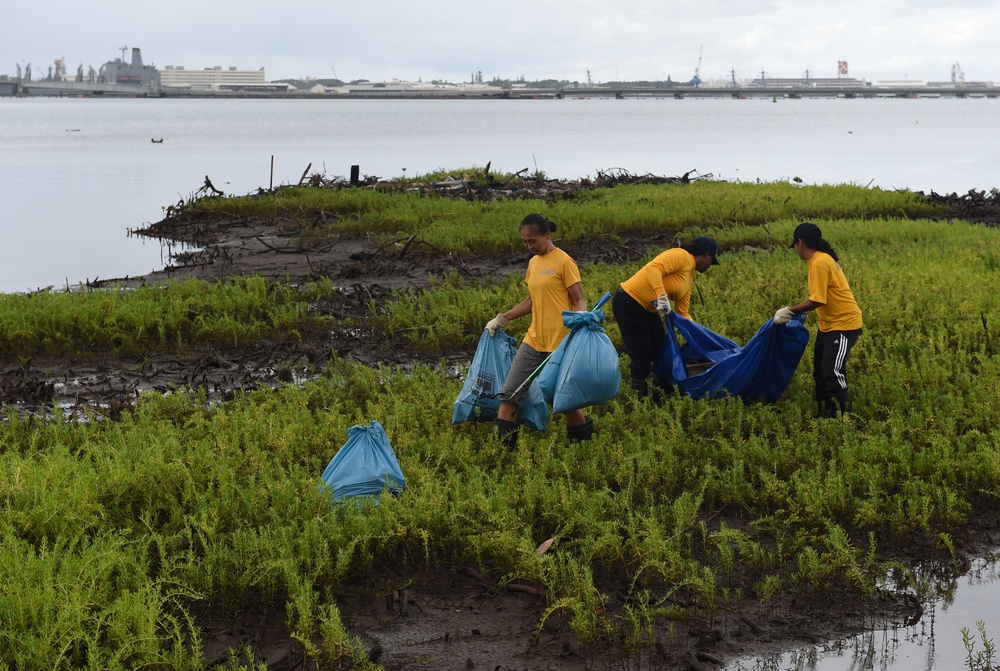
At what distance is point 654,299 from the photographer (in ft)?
25.9

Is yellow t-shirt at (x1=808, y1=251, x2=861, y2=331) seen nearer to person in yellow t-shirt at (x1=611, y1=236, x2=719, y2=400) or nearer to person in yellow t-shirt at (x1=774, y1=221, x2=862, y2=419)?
person in yellow t-shirt at (x1=774, y1=221, x2=862, y2=419)

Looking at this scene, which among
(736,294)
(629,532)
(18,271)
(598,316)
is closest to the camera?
(629,532)

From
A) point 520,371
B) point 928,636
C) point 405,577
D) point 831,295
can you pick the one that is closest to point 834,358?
point 831,295

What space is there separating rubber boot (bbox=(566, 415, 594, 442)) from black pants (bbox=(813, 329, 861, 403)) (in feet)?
6.26

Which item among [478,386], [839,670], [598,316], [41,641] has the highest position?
[598,316]

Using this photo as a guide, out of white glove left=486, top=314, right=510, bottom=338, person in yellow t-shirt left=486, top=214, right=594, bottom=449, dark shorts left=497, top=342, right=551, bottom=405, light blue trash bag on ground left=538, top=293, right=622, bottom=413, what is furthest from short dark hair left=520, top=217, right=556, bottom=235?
dark shorts left=497, top=342, right=551, bottom=405

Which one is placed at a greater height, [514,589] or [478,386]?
[478,386]

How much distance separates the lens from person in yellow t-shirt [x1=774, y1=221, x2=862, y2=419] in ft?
23.9


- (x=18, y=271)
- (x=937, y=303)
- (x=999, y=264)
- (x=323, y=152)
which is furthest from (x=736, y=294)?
(x=323, y=152)

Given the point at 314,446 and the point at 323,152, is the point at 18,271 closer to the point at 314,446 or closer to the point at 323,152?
the point at 314,446

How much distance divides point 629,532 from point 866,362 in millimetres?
3941

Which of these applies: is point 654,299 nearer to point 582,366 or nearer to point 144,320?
point 582,366

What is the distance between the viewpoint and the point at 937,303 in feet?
32.8

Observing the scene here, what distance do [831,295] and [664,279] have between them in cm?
130
